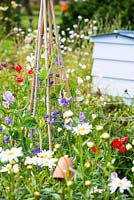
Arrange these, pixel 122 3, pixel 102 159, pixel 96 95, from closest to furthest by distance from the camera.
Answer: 1. pixel 102 159
2. pixel 96 95
3. pixel 122 3

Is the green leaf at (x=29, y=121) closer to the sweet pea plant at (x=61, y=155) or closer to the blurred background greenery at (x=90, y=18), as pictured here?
the sweet pea plant at (x=61, y=155)

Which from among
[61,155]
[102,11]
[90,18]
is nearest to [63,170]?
[61,155]

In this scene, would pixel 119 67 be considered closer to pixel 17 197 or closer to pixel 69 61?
pixel 69 61

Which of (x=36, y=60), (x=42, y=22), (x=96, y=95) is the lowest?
(x=96, y=95)

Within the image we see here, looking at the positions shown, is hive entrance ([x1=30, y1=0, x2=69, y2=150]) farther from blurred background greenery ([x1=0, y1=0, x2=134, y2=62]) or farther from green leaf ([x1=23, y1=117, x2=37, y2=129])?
blurred background greenery ([x1=0, y1=0, x2=134, y2=62])

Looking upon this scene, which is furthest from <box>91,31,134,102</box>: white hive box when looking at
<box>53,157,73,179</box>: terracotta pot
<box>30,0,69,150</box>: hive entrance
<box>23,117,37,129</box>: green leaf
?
<box>53,157,73,179</box>: terracotta pot

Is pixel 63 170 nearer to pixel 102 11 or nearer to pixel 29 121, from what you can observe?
pixel 29 121

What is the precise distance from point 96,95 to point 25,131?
79.7 inches

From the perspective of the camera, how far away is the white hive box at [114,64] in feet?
17.8

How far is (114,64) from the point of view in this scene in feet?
18.4

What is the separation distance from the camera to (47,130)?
11.1 feet

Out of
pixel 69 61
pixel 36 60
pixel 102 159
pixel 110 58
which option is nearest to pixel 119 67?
pixel 110 58

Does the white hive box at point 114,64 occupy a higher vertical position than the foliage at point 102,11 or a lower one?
lower

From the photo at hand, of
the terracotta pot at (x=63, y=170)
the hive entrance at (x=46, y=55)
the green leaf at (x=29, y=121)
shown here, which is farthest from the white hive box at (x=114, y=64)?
the terracotta pot at (x=63, y=170)
